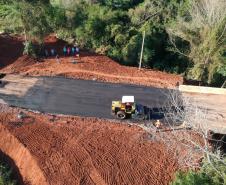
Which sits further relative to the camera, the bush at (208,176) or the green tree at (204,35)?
the green tree at (204,35)

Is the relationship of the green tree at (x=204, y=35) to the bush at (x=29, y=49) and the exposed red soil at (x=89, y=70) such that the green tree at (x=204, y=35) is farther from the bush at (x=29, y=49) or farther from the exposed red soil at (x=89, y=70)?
the bush at (x=29, y=49)

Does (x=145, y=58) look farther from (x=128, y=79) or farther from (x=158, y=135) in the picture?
(x=158, y=135)

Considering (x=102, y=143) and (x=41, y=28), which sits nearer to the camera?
(x=102, y=143)

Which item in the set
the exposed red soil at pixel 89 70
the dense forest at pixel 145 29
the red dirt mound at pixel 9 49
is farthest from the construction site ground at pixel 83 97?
the dense forest at pixel 145 29

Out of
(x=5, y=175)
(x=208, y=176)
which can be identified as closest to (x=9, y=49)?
(x=5, y=175)

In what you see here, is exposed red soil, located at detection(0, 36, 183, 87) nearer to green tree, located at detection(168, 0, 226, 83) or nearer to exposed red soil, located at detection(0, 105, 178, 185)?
green tree, located at detection(168, 0, 226, 83)

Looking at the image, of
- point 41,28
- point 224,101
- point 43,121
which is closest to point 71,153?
point 43,121
